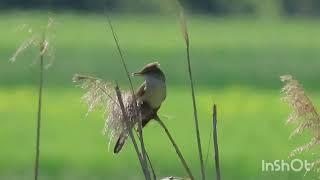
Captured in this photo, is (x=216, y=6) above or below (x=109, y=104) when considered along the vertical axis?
below

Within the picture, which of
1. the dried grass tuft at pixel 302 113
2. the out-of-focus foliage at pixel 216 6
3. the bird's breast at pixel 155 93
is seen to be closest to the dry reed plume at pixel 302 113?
the dried grass tuft at pixel 302 113

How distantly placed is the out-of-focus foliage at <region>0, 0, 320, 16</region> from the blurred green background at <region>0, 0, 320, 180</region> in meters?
8.22

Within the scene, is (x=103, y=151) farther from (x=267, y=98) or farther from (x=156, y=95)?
(x=156, y=95)

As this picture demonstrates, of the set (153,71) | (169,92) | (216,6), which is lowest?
(169,92)

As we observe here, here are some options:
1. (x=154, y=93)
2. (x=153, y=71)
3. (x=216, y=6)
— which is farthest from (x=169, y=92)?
(x=216, y=6)

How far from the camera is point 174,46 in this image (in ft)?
104

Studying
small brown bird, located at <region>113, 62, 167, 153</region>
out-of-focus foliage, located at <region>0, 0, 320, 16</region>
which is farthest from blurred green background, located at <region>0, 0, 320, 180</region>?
out-of-focus foliage, located at <region>0, 0, 320, 16</region>

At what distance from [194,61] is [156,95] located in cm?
2348

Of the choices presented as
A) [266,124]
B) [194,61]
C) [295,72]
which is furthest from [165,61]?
[266,124]

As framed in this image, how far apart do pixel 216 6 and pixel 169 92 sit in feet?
127

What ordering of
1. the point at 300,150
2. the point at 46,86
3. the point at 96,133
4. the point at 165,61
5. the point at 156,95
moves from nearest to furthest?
the point at 300,150 < the point at 156,95 < the point at 96,133 < the point at 46,86 < the point at 165,61

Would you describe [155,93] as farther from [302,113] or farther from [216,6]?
[216,6]

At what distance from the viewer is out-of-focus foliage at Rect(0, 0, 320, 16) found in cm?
5456

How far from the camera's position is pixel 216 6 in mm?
58156
